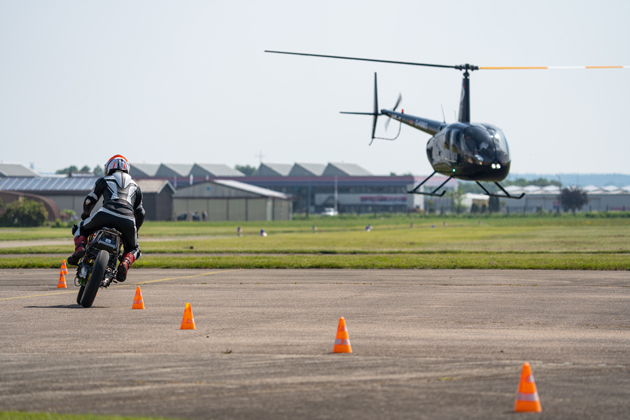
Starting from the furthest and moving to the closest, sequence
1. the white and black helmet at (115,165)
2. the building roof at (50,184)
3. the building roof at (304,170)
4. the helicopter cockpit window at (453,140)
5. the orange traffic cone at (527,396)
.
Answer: the building roof at (304,170)
the building roof at (50,184)
the helicopter cockpit window at (453,140)
the white and black helmet at (115,165)
the orange traffic cone at (527,396)

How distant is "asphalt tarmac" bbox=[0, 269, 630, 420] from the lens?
614 cm

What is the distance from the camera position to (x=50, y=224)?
82.1 m

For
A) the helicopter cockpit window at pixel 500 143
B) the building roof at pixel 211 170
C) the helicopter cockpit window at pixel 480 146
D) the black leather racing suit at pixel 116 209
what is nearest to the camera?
the black leather racing suit at pixel 116 209

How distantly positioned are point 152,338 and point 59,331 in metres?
1.45

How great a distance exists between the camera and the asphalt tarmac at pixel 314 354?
614cm

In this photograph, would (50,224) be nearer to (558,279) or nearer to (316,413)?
(558,279)

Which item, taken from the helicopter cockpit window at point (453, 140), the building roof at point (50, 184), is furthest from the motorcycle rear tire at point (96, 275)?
the building roof at point (50, 184)

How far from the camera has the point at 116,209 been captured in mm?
12516

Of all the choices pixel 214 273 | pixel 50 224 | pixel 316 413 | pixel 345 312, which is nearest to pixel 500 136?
pixel 214 273

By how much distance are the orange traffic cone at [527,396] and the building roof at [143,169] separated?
571ft

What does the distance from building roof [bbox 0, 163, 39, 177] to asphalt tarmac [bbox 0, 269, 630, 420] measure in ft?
530

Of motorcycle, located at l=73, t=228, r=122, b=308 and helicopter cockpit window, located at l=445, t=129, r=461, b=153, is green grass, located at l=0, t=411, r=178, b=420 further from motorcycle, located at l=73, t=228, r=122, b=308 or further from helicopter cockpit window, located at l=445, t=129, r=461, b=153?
helicopter cockpit window, located at l=445, t=129, r=461, b=153

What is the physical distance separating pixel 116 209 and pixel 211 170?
167080mm

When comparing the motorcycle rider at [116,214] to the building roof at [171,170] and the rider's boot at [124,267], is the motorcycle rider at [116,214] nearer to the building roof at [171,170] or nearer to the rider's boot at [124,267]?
the rider's boot at [124,267]
